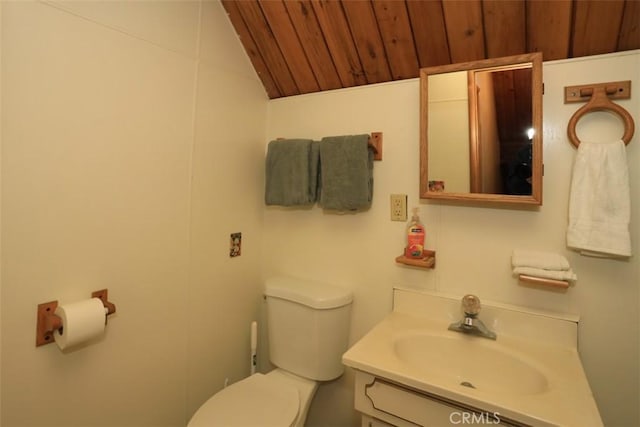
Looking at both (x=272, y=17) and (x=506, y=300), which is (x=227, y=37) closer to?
(x=272, y=17)

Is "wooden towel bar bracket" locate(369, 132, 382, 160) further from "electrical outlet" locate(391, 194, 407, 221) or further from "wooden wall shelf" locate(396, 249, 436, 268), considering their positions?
"wooden wall shelf" locate(396, 249, 436, 268)

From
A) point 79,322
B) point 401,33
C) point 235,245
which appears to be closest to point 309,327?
point 235,245

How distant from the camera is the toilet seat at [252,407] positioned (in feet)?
3.88

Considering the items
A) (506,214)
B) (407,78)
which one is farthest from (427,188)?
(407,78)

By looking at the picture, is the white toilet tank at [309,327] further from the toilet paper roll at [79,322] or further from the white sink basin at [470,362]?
the toilet paper roll at [79,322]

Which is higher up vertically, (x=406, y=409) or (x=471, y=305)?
(x=471, y=305)

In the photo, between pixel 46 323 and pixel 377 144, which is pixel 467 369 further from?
pixel 46 323

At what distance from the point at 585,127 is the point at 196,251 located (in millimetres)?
1613

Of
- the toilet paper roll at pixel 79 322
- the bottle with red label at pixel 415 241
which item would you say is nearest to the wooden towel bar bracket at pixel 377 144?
the bottle with red label at pixel 415 241

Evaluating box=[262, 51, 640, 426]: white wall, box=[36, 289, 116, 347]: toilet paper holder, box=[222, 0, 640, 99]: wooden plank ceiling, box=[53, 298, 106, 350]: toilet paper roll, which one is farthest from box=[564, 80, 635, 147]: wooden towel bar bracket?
box=[36, 289, 116, 347]: toilet paper holder

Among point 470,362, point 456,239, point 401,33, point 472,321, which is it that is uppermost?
point 401,33

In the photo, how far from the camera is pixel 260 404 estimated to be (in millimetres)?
1287

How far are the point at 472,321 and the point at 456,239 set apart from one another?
328 mm

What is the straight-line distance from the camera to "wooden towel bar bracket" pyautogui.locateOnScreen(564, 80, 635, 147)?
106 centimetres
